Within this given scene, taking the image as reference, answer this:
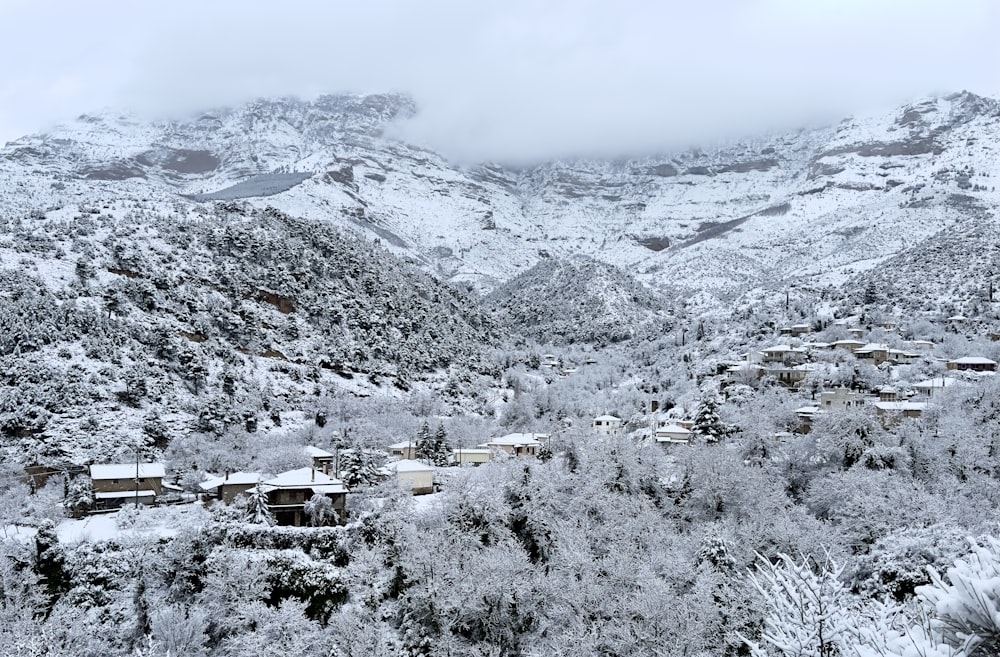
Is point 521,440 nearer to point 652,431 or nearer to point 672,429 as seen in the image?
point 652,431

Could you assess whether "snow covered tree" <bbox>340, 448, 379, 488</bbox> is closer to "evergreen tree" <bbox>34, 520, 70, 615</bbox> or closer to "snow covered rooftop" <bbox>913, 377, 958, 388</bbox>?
"evergreen tree" <bbox>34, 520, 70, 615</bbox>

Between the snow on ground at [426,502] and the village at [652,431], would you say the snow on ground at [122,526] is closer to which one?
the village at [652,431]

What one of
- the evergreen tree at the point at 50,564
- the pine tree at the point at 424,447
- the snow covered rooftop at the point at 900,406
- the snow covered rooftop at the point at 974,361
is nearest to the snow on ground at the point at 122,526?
the evergreen tree at the point at 50,564

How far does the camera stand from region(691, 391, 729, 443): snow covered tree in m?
52.5

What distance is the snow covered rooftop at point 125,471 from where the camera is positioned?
1795 inches

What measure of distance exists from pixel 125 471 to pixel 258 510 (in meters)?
12.6

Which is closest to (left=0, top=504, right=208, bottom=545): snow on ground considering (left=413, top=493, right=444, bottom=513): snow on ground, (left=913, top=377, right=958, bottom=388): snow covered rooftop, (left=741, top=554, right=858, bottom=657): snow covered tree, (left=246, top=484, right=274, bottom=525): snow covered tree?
(left=246, top=484, right=274, bottom=525): snow covered tree

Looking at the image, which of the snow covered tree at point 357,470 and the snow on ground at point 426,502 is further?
the snow covered tree at point 357,470

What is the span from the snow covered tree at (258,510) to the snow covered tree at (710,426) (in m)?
29.9

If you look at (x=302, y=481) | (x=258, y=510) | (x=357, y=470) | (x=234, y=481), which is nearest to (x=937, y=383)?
(x=357, y=470)

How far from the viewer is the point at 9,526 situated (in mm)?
38469

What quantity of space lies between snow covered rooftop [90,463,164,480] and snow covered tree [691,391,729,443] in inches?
1484

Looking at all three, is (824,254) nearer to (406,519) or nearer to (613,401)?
(613,401)

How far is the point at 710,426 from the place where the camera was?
176ft
